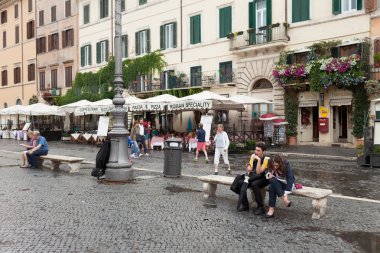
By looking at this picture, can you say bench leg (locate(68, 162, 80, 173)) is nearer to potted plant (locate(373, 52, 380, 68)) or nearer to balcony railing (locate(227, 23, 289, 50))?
potted plant (locate(373, 52, 380, 68))

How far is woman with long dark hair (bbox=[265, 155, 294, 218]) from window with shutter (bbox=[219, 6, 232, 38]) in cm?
2095

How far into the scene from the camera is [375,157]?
47.0 feet

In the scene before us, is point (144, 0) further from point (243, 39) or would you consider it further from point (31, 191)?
point (31, 191)

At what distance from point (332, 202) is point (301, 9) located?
1709 centimetres

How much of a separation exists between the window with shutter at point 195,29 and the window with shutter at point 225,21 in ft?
6.39

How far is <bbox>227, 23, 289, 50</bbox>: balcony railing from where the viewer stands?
23.9 meters

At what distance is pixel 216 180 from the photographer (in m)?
8.63

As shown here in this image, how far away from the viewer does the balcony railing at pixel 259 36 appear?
23.9 m

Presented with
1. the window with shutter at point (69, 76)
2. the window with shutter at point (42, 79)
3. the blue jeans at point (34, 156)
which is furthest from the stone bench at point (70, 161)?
the window with shutter at point (42, 79)

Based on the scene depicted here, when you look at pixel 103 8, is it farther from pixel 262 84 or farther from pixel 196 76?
pixel 262 84

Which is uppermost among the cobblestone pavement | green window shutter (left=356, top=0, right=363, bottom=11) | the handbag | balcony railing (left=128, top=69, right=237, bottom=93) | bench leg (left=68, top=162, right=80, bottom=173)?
green window shutter (left=356, top=0, right=363, bottom=11)

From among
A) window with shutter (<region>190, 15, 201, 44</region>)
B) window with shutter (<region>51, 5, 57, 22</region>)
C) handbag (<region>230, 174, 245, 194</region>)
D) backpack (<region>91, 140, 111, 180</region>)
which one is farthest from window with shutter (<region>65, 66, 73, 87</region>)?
handbag (<region>230, 174, 245, 194</region>)

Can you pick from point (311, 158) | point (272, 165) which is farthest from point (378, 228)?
point (311, 158)

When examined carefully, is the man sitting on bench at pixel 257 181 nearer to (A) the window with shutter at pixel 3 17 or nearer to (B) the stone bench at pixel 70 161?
(B) the stone bench at pixel 70 161
